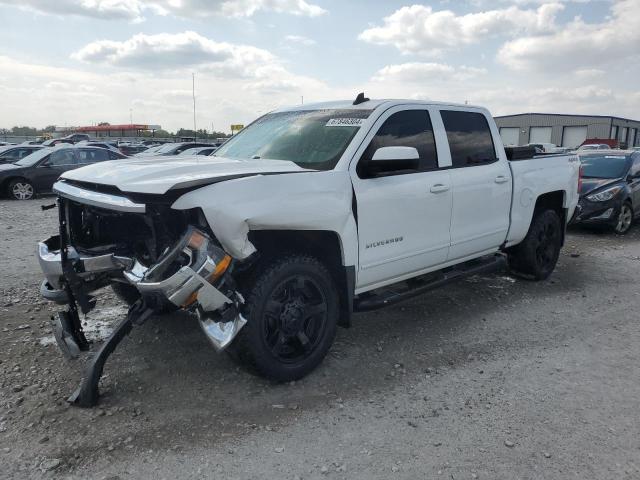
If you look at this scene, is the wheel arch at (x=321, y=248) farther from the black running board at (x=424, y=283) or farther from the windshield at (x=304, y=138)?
the windshield at (x=304, y=138)

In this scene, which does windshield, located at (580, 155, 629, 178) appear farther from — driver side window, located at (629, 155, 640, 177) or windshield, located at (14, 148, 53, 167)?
windshield, located at (14, 148, 53, 167)

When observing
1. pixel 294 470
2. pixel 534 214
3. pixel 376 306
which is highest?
pixel 534 214

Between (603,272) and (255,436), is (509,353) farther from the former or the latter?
(603,272)

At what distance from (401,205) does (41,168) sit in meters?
13.3

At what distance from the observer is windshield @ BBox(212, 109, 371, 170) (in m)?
3.84

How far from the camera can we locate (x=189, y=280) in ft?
9.48

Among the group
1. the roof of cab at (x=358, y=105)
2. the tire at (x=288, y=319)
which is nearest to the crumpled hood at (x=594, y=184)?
the roof of cab at (x=358, y=105)

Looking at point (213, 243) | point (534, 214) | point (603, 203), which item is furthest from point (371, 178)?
point (603, 203)

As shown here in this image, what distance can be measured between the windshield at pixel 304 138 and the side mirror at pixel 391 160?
10.3 inches

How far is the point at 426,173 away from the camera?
14.0 feet

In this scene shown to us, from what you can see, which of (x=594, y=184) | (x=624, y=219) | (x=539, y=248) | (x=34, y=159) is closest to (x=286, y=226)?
(x=539, y=248)

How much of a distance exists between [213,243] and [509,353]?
2.61 metres

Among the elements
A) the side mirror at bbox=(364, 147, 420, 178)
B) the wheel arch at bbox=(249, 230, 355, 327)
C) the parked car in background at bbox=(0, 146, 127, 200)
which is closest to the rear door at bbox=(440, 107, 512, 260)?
the side mirror at bbox=(364, 147, 420, 178)

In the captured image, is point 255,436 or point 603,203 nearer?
point 255,436
